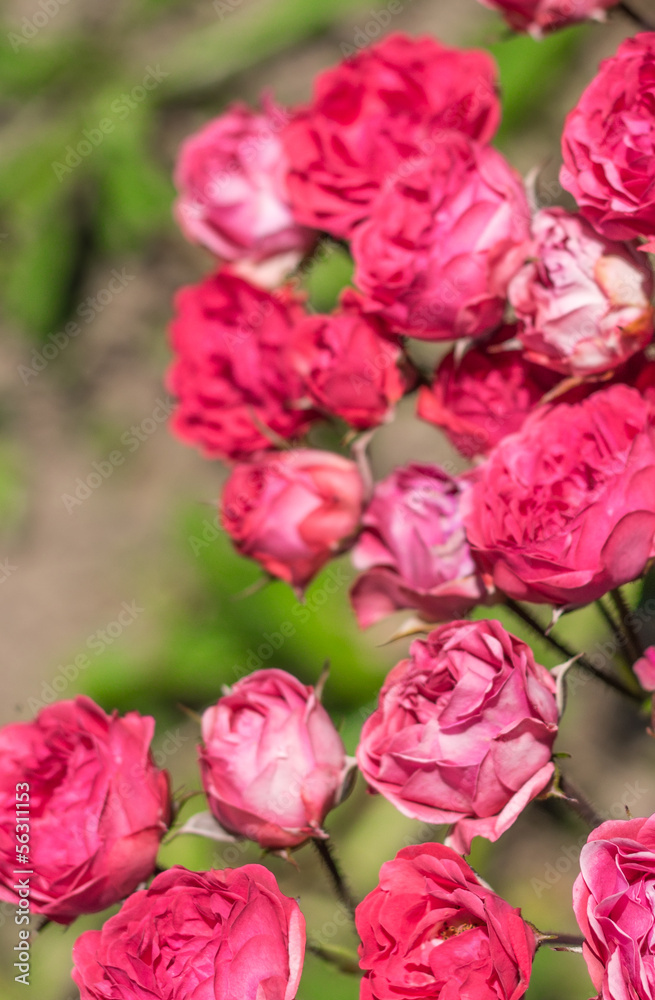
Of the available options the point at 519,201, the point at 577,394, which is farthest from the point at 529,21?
the point at 577,394

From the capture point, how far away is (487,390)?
88 cm

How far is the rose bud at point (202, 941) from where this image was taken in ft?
2.19

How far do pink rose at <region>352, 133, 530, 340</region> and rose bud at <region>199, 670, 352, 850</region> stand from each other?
0.36 m

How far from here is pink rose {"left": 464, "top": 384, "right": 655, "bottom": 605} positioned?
70 cm

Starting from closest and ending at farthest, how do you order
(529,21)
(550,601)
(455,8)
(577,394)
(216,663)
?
(550,601) < (577,394) < (529,21) < (216,663) < (455,8)

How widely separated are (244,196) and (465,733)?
686 mm

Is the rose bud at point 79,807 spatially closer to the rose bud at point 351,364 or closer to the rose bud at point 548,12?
the rose bud at point 351,364

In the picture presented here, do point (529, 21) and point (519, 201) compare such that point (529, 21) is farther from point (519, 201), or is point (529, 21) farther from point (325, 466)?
point (325, 466)

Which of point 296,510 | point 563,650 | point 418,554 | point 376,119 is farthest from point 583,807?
point 376,119

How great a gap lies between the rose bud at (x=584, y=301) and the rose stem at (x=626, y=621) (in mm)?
209

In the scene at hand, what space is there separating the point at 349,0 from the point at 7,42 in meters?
0.72

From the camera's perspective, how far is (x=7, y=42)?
6.25 feet

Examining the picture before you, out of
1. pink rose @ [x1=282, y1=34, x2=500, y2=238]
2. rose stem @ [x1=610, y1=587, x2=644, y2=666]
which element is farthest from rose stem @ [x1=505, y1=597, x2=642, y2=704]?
pink rose @ [x1=282, y1=34, x2=500, y2=238]

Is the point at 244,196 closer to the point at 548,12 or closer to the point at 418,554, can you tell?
the point at 548,12
